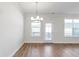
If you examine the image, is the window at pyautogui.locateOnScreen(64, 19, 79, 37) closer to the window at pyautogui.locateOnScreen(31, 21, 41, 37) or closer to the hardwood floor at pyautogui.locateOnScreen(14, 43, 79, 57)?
the hardwood floor at pyautogui.locateOnScreen(14, 43, 79, 57)

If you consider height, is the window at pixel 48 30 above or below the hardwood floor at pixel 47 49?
above

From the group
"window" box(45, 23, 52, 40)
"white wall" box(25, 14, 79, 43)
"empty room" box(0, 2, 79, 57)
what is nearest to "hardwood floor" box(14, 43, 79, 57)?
"empty room" box(0, 2, 79, 57)

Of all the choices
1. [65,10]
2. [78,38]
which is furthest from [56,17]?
[78,38]

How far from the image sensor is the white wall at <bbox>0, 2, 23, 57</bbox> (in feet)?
8.40

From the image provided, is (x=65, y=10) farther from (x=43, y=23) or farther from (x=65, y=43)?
(x=65, y=43)

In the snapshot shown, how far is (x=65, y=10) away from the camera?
2553mm

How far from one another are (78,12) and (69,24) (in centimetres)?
33

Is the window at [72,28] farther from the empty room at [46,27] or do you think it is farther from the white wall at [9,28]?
the white wall at [9,28]

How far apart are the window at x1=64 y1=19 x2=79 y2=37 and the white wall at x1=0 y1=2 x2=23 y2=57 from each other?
1159mm

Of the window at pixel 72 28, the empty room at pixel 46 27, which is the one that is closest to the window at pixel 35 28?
the empty room at pixel 46 27

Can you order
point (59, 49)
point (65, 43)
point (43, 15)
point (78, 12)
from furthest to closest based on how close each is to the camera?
point (59, 49) < point (65, 43) < point (43, 15) < point (78, 12)

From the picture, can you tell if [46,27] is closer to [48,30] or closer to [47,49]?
[48,30]

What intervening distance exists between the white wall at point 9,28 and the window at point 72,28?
116 cm

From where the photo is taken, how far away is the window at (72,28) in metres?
2.47
